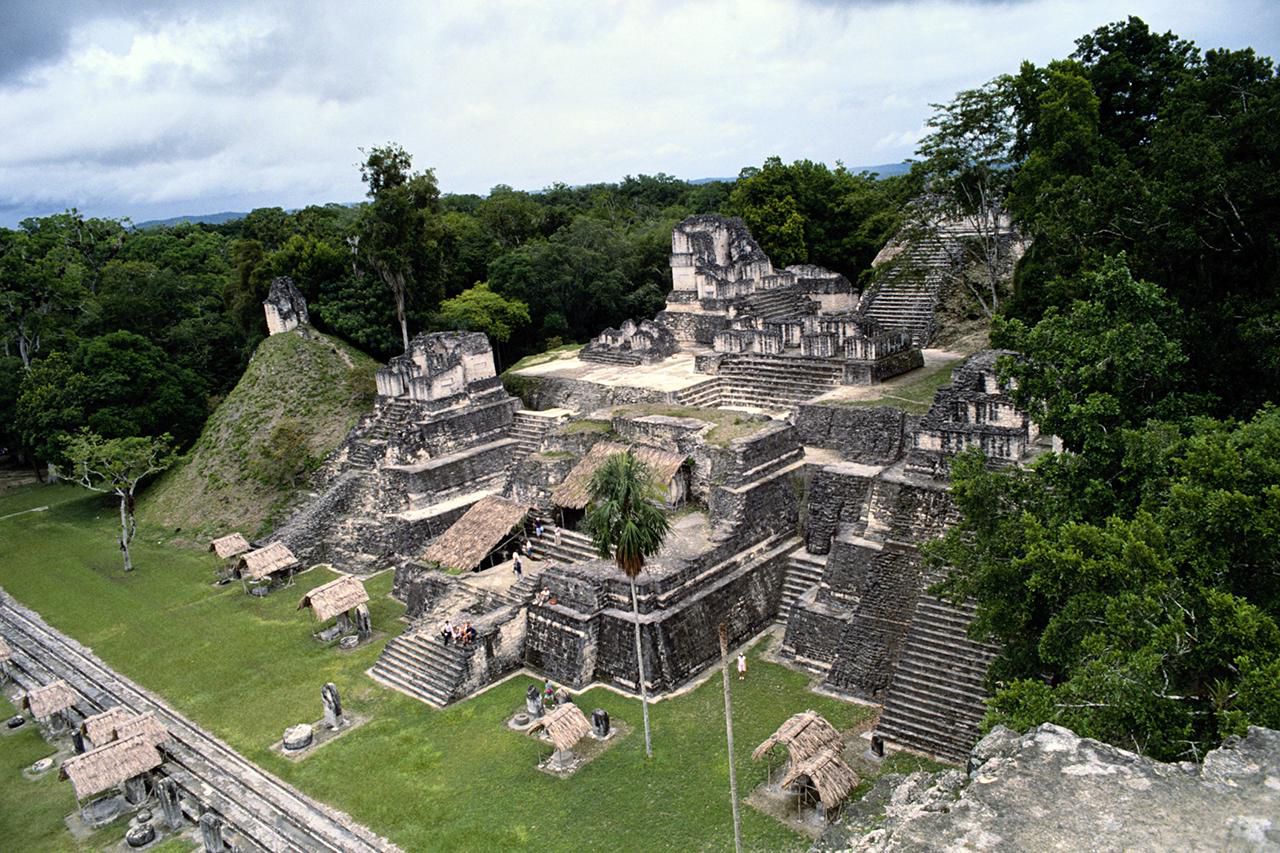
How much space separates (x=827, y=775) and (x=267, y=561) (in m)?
12.9

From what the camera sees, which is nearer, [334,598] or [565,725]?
[565,725]

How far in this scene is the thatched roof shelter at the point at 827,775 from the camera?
10.7 m

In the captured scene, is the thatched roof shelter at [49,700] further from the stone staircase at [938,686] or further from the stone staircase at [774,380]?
the stone staircase at [774,380]

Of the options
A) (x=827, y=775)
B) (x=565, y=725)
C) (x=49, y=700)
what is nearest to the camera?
(x=827, y=775)

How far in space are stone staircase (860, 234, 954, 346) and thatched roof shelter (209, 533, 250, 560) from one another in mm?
16685

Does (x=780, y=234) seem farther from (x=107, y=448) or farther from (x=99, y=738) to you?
(x=99, y=738)

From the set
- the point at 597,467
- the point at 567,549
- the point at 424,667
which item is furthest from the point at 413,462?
the point at 424,667

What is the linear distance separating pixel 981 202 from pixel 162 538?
857 inches

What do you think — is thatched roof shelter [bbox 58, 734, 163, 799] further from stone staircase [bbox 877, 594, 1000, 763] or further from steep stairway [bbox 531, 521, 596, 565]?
stone staircase [bbox 877, 594, 1000, 763]

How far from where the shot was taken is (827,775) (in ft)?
35.4

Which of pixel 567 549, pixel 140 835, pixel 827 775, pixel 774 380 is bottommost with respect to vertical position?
pixel 140 835

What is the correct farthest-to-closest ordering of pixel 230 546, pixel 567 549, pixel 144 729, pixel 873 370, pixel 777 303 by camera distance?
pixel 777 303
pixel 230 546
pixel 873 370
pixel 567 549
pixel 144 729

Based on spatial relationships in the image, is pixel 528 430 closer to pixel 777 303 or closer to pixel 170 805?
pixel 777 303

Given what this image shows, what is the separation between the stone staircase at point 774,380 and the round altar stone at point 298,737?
37.9 ft
